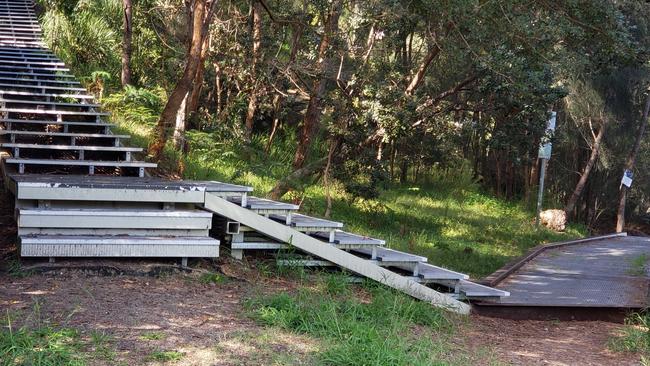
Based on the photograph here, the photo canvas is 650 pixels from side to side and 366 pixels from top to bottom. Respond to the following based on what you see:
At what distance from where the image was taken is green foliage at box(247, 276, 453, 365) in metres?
5.50

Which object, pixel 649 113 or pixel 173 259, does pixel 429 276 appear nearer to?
pixel 173 259

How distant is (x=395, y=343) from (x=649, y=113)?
24.4 m

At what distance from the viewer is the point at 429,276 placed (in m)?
9.16

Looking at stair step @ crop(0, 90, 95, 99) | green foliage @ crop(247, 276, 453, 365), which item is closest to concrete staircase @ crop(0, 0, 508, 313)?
stair step @ crop(0, 90, 95, 99)

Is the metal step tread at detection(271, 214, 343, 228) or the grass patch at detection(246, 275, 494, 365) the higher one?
the metal step tread at detection(271, 214, 343, 228)

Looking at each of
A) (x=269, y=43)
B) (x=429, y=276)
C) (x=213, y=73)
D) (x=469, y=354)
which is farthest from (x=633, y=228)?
(x=469, y=354)

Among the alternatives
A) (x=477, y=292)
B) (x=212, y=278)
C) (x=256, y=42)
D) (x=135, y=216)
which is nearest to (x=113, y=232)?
(x=135, y=216)

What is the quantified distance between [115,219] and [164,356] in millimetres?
2607

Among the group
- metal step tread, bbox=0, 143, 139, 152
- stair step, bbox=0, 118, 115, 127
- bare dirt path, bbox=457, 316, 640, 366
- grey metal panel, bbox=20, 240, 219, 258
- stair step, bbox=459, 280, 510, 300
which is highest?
stair step, bbox=0, 118, 115, 127

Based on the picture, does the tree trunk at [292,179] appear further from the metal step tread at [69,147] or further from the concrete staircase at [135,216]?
the metal step tread at [69,147]

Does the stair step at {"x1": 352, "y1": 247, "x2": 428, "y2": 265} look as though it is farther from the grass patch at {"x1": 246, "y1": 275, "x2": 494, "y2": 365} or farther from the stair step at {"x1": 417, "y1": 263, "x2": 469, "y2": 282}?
the grass patch at {"x1": 246, "y1": 275, "x2": 494, "y2": 365}

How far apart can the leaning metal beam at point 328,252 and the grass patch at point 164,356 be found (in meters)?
2.88

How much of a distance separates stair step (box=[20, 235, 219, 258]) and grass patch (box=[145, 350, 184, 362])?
2.22 meters

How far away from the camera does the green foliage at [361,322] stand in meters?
5.50
